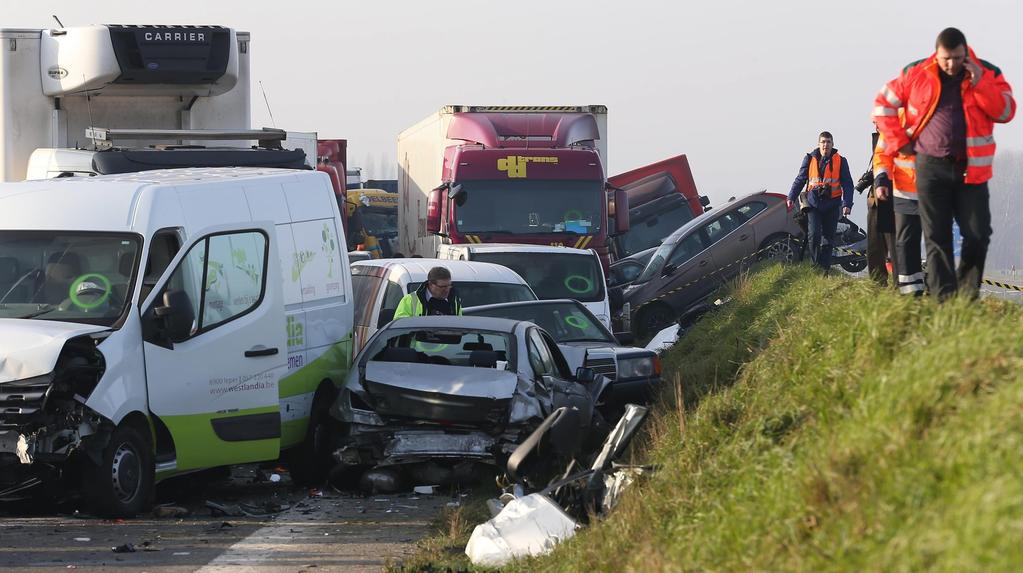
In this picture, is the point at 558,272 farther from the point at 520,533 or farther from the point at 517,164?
the point at 520,533

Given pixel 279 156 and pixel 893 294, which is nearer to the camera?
pixel 893 294

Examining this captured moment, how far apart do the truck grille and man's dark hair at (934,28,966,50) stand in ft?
18.7

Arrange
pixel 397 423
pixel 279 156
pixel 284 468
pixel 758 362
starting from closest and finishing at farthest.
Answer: pixel 758 362 → pixel 397 423 → pixel 284 468 → pixel 279 156

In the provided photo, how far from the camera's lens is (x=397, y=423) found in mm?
11602

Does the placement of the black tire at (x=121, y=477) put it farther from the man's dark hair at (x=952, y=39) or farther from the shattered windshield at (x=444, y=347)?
the man's dark hair at (x=952, y=39)

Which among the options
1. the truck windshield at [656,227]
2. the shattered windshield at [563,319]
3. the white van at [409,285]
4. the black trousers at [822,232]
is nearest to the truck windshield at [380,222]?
the truck windshield at [656,227]

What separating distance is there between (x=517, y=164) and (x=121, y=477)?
1349 centimetres

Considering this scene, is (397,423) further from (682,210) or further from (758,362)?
(682,210)

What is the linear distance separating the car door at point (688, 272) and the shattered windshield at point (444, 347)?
12572 millimetres

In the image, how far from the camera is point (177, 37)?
16.7m

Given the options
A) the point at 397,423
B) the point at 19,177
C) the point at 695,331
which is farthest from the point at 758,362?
the point at 695,331

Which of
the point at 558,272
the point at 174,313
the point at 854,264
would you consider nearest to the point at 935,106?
the point at 174,313

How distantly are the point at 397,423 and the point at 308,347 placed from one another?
130cm

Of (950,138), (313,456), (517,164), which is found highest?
(950,138)
